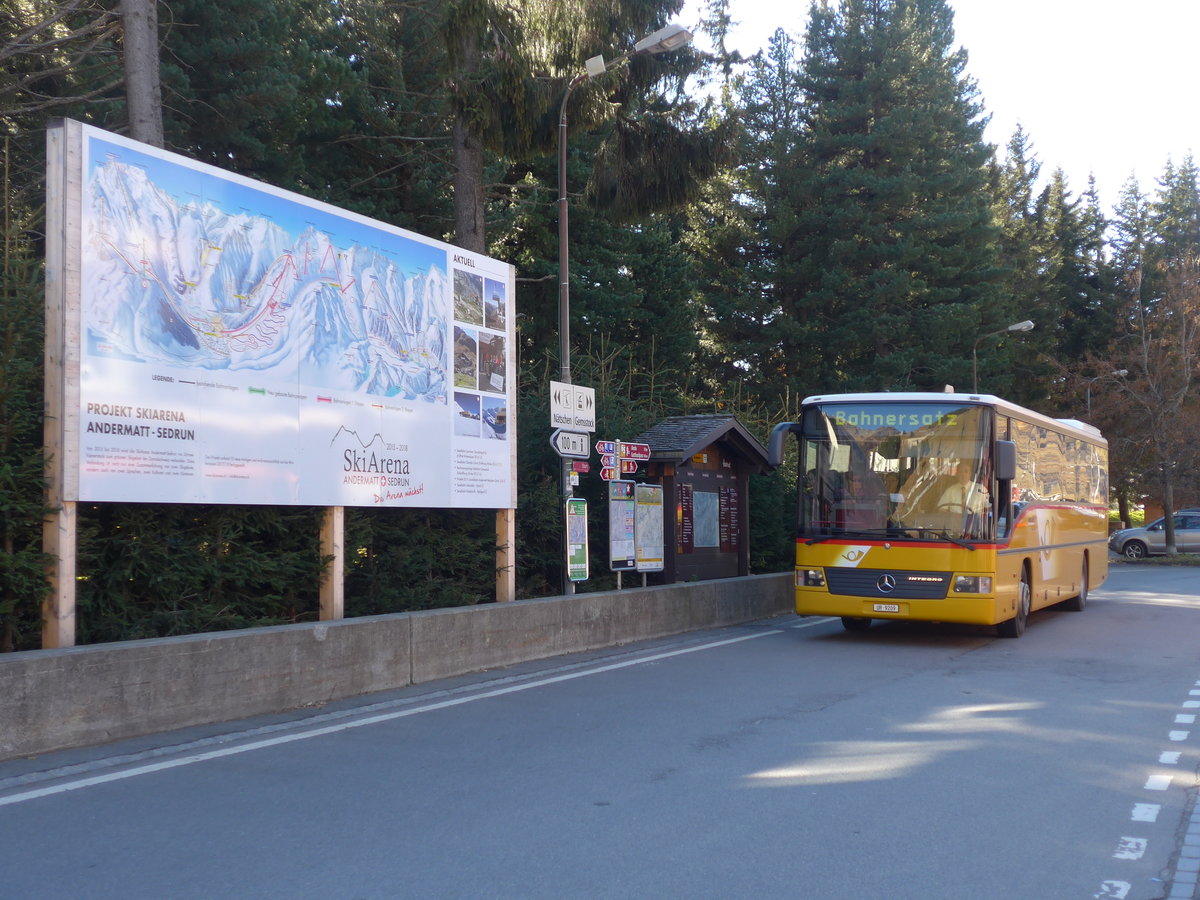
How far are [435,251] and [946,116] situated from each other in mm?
37998

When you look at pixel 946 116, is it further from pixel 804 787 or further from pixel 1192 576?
pixel 804 787

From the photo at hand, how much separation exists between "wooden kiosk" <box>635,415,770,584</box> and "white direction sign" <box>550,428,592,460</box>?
266 cm

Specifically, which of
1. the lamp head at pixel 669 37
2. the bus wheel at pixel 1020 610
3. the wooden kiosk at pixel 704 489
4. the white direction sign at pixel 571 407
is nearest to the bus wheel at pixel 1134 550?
the wooden kiosk at pixel 704 489

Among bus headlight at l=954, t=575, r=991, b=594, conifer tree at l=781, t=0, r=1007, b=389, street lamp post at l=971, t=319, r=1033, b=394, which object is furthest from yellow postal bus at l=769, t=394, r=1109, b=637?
conifer tree at l=781, t=0, r=1007, b=389

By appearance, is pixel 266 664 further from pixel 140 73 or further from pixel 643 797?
pixel 140 73

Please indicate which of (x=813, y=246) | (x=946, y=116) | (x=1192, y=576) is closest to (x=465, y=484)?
(x=1192, y=576)

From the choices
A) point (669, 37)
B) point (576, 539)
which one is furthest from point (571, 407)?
point (669, 37)

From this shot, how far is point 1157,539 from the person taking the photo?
41344mm

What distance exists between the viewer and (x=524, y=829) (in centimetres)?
593

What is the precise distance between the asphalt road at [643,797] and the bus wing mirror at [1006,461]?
11.3ft

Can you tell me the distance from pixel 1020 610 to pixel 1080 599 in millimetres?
5593

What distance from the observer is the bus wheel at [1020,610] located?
50.9ft

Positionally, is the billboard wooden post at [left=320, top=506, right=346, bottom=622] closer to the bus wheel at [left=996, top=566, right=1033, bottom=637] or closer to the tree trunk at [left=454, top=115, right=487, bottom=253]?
the tree trunk at [left=454, top=115, right=487, bottom=253]

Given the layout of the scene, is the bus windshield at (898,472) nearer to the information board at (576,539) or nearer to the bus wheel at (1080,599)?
the information board at (576,539)
